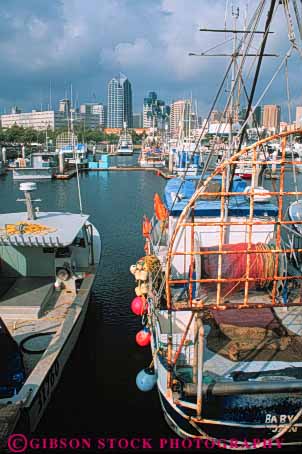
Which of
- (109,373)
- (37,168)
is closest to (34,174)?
(37,168)

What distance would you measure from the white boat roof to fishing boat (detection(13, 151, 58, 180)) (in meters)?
56.3

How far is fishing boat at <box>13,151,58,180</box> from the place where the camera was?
69.9 meters

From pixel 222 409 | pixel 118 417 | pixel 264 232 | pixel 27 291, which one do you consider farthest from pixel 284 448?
pixel 27 291

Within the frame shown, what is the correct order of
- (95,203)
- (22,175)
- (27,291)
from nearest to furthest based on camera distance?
(27,291)
(95,203)
(22,175)

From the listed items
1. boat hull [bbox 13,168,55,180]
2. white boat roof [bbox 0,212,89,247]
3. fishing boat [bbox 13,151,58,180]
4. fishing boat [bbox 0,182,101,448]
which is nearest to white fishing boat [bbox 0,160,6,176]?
fishing boat [bbox 13,151,58,180]

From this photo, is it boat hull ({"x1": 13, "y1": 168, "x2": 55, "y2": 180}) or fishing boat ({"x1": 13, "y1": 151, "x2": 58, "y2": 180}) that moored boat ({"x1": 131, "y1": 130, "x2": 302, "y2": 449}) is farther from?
fishing boat ({"x1": 13, "y1": 151, "x2": 58, "y2": 180})

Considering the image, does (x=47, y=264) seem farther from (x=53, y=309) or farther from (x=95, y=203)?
(x=95, y=203)

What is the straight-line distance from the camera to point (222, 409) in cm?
820

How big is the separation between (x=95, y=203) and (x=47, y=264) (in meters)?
33.8

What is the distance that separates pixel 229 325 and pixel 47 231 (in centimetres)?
684

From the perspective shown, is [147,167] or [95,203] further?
[147,167]

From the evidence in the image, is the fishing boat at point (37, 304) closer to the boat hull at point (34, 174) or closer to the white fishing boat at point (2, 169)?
the boat hull at point (34, 174)

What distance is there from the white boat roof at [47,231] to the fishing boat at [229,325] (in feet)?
9.83

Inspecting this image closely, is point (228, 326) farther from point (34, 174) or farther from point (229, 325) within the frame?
point (34, 174)
